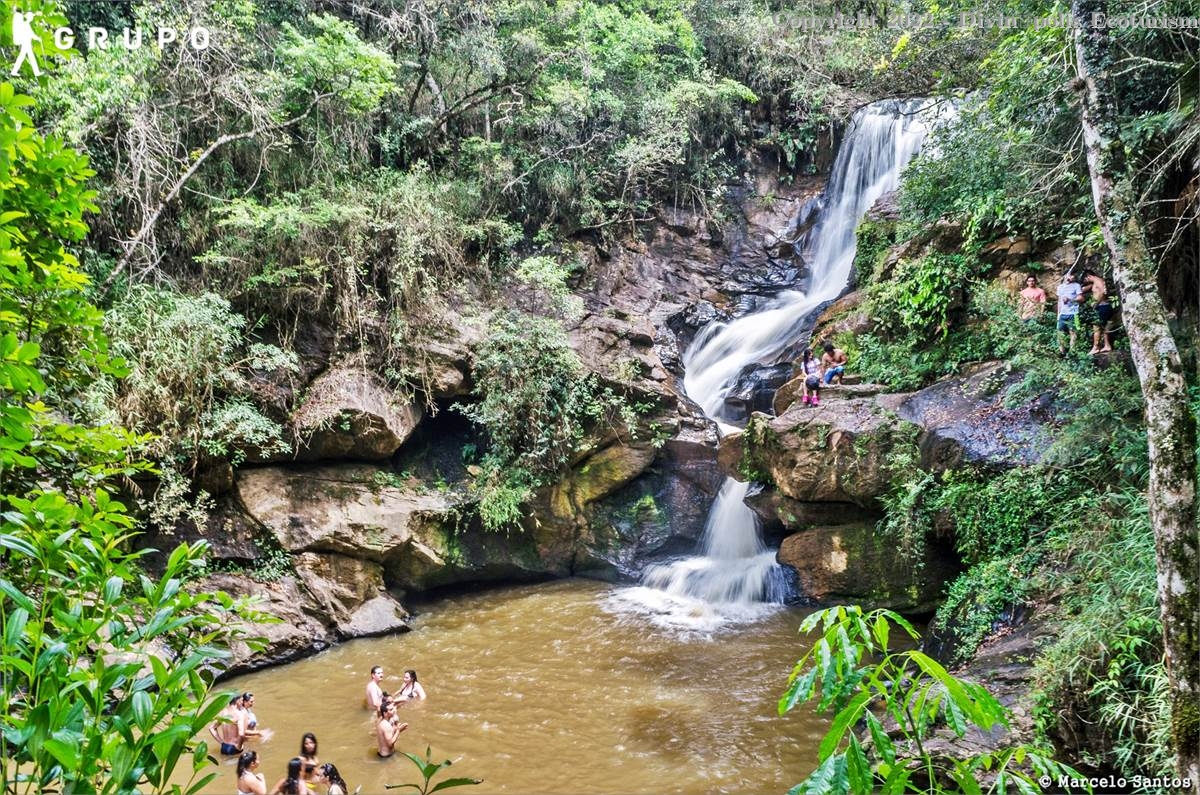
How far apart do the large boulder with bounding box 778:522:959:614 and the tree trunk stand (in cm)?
454

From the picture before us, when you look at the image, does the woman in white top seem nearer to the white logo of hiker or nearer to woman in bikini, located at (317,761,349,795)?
woman in bikini, located at (317,761,349,795)

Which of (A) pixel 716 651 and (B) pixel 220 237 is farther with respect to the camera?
(B) pixel 220 237

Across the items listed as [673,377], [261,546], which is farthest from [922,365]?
[261,546]

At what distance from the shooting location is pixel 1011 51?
7973 mm

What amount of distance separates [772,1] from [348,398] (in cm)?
1629

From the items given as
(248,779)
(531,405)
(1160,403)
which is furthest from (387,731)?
(1160,403)

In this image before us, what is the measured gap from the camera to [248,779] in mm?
5574

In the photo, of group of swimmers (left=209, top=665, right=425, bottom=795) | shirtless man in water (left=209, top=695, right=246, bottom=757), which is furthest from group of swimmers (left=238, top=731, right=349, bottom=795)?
shirtless man in water (left=209, top=695, right=246, bottom=757)

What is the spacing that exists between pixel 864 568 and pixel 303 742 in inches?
259

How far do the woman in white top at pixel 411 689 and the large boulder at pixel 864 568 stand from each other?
16.3ft

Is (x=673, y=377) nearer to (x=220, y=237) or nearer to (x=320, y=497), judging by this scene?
(x=320, y=497)

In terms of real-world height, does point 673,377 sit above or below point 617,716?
above

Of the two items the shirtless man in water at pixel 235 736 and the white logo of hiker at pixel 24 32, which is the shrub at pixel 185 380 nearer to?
the shirtless man in water at pixel 235 736

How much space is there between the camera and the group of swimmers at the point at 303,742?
5527mm
